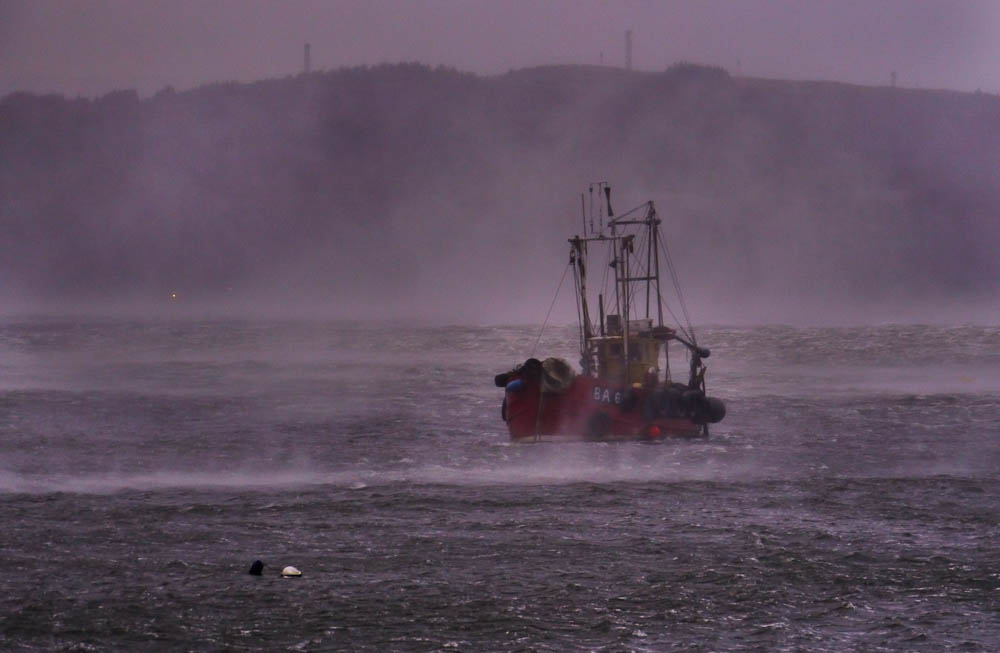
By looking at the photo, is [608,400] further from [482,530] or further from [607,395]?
[482,530]

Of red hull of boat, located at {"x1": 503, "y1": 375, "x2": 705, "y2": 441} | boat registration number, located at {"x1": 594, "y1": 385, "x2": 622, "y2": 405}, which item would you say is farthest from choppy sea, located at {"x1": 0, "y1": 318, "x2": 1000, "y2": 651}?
boat registration number, located at {"x1": 594, "y1": 385, "x2": 622, "y2": 405}

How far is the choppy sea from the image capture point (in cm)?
3042

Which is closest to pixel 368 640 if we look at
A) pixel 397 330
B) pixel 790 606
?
pixel 790 606

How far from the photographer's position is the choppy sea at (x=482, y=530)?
30.4 meters

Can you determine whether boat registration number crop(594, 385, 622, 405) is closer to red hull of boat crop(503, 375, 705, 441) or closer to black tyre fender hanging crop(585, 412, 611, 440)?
red hull of boat crop(503, 375, 705, 441)

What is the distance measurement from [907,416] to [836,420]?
514 cm

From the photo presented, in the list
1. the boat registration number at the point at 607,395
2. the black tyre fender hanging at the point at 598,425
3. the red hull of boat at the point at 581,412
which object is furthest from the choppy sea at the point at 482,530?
the boat registration number at the point at 607,395

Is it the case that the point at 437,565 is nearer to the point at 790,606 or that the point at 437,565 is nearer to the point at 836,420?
the point at 790,606

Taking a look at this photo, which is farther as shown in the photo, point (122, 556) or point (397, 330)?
point (397, 330)

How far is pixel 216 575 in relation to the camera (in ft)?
113

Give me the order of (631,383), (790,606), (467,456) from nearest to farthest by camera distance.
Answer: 1. (790,606)
2. (467,456)
3. (631,383)

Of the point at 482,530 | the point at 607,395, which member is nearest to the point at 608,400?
the point at 607,395

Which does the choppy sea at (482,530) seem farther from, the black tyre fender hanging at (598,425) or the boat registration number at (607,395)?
the boat registration number at (607,395)

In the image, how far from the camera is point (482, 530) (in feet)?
133
